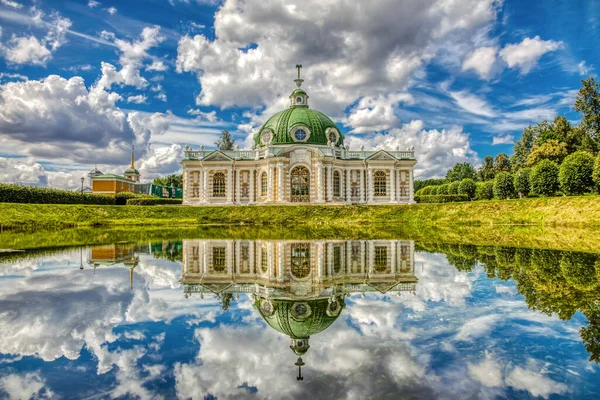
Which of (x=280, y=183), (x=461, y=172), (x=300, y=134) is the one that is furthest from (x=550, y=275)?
(x=461, y=172)

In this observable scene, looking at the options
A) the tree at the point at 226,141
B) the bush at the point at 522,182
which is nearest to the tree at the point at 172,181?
the tree at the point at 226,141

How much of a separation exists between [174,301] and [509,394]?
6.74 meters

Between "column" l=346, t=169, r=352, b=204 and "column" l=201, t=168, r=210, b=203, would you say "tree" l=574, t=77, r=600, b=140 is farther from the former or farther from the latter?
"column" l=201, t=168, r=210, b=203

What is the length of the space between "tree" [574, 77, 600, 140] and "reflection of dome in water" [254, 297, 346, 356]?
6569 centimetres

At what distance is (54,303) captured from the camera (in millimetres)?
8727

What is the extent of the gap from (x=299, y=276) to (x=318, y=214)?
31749 mm

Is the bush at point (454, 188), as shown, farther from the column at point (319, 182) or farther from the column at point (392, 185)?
the column at point (319, 182)

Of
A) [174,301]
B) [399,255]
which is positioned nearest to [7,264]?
[174,301]

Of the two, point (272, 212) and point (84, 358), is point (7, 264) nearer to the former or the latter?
point (84, 358)

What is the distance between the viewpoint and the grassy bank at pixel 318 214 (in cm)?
3572

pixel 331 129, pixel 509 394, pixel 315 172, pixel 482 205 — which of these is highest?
pixel 331 129

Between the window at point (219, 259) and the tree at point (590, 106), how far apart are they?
61.4 metres

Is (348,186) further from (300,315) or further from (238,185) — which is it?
(300,315)

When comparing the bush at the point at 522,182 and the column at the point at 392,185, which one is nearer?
the bush at the point at 522,182
